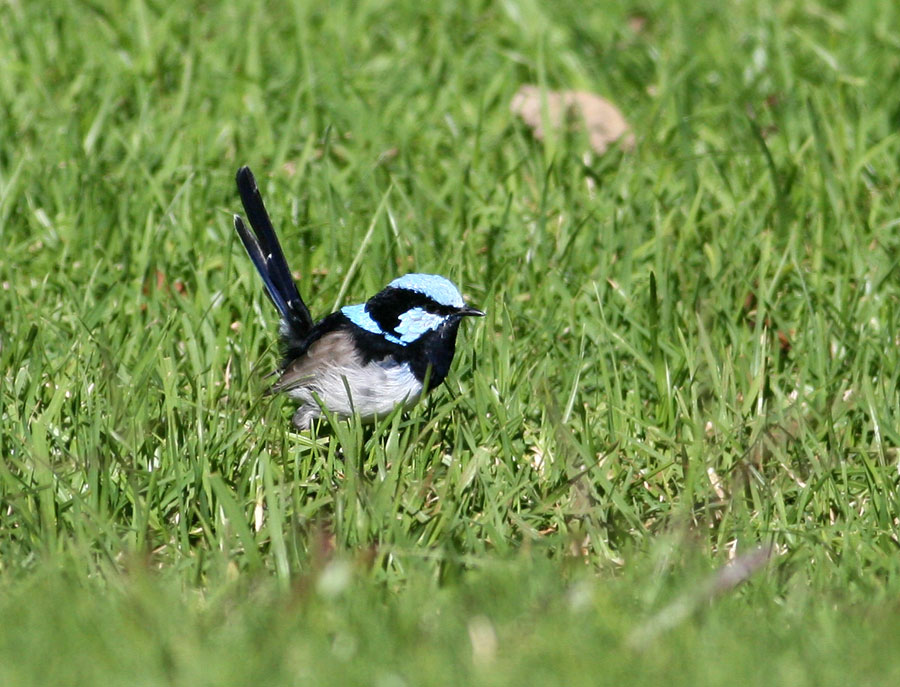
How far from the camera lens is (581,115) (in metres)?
6.39

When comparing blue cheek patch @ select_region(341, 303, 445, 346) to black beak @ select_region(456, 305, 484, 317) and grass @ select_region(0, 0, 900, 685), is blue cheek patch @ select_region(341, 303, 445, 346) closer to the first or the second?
black beak @ select_region(456, 305, 484, 317)

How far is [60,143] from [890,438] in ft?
12.1

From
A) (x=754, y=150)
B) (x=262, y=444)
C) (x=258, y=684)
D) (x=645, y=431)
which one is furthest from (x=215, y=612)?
(x=754, y=150)

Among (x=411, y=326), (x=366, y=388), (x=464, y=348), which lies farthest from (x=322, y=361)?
(x=464, y=348)

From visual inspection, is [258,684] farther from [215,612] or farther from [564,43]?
[564,43]

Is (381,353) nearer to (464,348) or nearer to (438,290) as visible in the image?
(438,290)

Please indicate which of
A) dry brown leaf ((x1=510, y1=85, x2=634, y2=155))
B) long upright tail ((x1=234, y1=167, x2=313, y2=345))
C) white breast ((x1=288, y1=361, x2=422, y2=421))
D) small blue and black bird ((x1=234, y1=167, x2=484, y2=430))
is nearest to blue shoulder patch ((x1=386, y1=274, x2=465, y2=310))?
small blue and black bird ((x1=234, y1=167, x2=484, y2=430))

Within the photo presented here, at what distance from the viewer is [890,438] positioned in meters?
4.21

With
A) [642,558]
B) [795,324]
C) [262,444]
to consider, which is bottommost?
[795,324]

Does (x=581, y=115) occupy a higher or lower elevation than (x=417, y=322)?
lower

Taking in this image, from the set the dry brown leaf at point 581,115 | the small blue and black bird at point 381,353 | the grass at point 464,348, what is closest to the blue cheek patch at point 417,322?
the small blue and black bird at point 381,353

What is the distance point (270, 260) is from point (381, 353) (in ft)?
2.01

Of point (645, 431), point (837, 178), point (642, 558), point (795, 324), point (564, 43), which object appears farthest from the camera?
point (564, 43)

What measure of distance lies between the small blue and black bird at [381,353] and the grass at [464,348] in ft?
0.40
